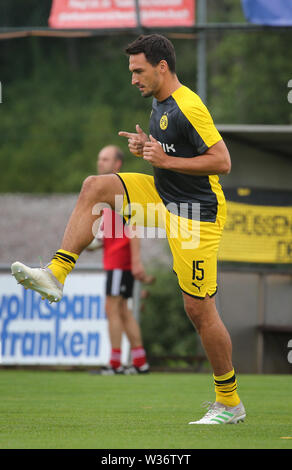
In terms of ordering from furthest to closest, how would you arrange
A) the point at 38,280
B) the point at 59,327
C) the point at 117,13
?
1. the point at 117,13
2. the point at 59,327
3. the point at 38,280

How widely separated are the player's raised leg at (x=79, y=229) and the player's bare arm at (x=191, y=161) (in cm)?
30

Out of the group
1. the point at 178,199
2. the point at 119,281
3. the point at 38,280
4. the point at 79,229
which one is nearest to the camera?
the point at 38,280

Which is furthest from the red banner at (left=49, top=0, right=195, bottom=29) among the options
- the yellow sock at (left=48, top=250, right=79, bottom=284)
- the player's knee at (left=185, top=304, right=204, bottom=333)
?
the player's knee at (left=185, top=304, right=204, bottom=333)

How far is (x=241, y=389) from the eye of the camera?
26.6ft

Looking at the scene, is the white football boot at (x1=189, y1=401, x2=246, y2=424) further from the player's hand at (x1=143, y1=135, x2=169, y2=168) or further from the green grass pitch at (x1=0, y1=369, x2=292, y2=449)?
the player's hand at (x1=143, y1=135, x2=169, y2=168)

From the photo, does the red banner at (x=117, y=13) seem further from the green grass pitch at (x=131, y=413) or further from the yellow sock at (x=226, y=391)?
the yellow sock at (x=226, y=391)

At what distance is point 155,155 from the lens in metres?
5.47

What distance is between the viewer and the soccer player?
5508 mm

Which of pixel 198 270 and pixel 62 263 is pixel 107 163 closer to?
pixel 62 263

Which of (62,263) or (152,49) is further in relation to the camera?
(152,49)

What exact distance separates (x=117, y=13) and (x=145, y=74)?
25.8ft

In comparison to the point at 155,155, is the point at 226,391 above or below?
below

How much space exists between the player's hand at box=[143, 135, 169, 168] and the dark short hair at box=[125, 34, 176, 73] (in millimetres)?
550

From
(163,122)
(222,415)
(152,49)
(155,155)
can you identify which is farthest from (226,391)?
(152,49)
